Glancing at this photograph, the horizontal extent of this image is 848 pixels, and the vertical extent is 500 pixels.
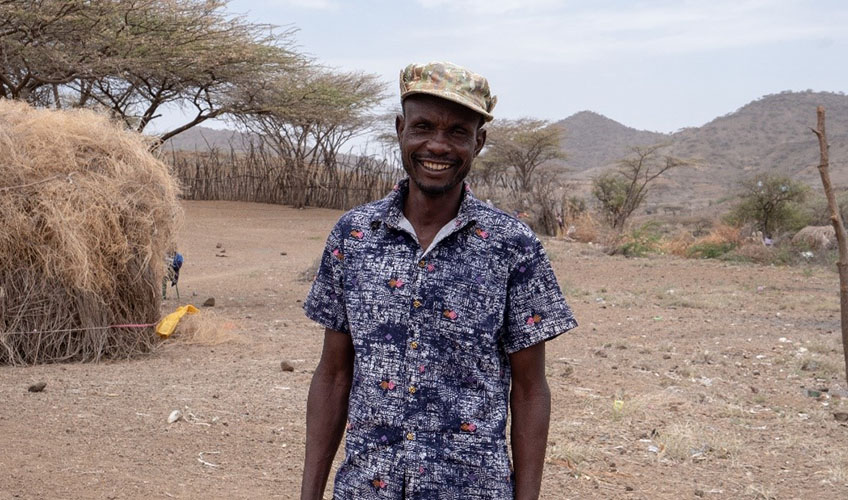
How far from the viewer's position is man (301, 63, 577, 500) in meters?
1.62

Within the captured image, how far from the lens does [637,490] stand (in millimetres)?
3859

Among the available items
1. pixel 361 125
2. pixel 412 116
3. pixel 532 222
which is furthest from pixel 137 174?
pixel 361 125

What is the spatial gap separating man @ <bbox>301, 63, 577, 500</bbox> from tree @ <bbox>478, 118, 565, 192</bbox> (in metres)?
27.3

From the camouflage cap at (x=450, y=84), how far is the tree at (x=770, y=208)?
18080 mm

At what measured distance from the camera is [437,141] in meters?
1.70

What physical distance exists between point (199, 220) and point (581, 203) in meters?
10.2

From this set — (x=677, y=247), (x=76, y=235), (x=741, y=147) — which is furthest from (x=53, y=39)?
(x=741, y=147)

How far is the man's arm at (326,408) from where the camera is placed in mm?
1810

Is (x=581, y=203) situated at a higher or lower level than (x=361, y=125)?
lower

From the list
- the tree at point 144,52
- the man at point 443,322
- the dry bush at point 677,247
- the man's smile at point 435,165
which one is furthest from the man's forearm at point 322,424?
the dry bush at point 677,247

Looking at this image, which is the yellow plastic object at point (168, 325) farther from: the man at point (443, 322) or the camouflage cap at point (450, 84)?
the camouflage cap at point (450, 84)

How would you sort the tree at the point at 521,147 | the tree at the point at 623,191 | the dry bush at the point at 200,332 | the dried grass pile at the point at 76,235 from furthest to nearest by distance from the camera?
the tree at the point at 521,147
the tree at the point at 623,191
the dry bush at the point at 200,332
the dried grass pile at the point at 76,235

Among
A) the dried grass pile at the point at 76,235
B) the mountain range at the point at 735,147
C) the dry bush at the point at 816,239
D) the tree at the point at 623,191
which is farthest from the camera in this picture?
the mountain range at the point at 735,147

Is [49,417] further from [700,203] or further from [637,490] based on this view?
[700,203]
